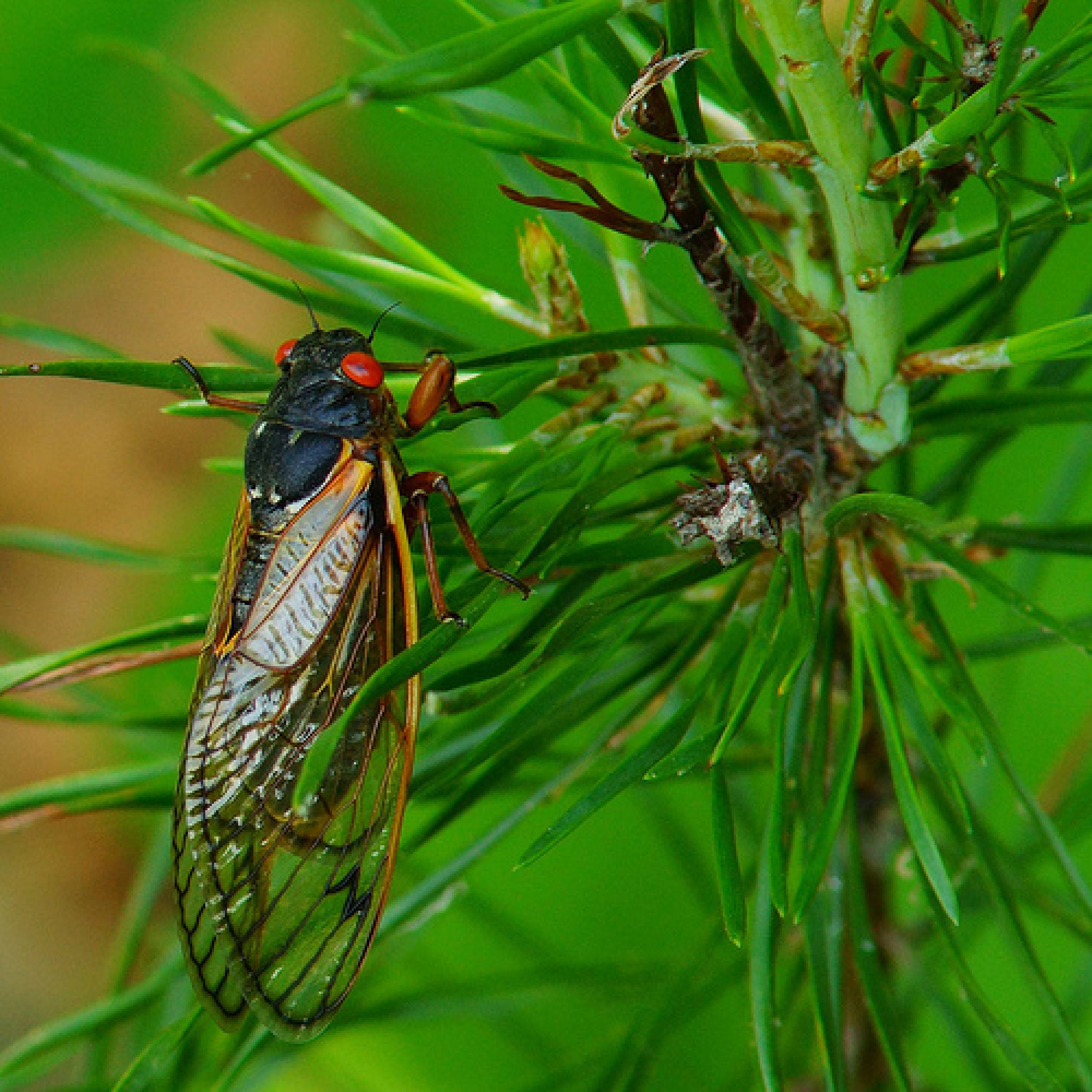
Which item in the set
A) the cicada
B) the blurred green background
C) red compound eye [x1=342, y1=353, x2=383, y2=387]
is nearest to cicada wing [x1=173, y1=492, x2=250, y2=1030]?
the cicada

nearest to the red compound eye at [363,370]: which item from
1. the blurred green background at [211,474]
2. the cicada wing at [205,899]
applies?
the cicada wing at [205,899]

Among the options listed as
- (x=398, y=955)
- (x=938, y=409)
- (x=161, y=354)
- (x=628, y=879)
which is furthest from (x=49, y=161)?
(x=161, y=354)

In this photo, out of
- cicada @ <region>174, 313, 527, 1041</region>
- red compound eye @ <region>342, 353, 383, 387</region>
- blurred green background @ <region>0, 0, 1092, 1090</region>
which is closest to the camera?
cicada @ <region>174, 313, 527, 1041</region>

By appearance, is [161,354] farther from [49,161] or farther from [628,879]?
[49,161]

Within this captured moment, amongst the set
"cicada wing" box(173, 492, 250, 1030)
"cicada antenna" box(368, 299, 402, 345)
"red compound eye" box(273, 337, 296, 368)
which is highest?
"red compound eye" box(273, 337, 296, 368)

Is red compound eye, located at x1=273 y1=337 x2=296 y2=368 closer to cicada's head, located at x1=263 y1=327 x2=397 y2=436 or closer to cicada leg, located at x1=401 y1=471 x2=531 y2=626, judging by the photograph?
cicada's head, located at x1=263 y1=327 x2=397 y2=436

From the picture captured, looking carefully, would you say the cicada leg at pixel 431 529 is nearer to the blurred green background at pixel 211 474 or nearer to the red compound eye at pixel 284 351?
the red compound eye at pixel 284 351
